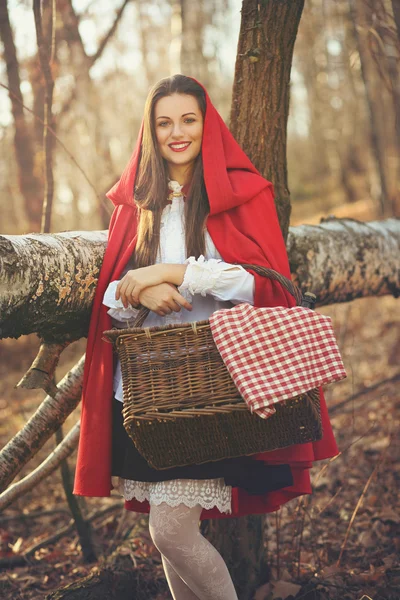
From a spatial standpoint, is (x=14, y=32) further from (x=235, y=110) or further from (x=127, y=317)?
(x=127, y=317)

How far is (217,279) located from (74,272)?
2.24ft

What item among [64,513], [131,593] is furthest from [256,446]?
[64,513]

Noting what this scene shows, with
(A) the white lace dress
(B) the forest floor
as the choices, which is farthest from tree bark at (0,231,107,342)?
(B) the forest floor

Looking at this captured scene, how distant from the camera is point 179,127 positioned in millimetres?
2807

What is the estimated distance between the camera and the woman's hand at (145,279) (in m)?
2.53

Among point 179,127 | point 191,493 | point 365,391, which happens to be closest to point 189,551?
point 191,493

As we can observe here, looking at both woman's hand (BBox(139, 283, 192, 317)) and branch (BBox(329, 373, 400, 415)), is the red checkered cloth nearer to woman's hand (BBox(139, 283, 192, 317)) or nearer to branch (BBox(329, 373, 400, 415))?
woman's hand (BBox(139, 283, 192, 317))

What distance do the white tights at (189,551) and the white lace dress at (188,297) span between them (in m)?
0.05

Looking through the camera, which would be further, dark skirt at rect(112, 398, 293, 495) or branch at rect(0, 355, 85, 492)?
branch at rect(0, 355, 85, 492)

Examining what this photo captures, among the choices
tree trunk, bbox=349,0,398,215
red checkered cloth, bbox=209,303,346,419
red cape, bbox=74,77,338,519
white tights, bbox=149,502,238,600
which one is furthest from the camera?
tree trunk, bbox=349,0,398,215

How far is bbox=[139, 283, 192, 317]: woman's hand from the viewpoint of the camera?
2.51 metres

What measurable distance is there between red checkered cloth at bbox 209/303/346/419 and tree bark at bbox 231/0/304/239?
1145mm

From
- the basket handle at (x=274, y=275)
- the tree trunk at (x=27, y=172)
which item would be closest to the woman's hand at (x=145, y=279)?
the basket handle at (x=274, y=275)

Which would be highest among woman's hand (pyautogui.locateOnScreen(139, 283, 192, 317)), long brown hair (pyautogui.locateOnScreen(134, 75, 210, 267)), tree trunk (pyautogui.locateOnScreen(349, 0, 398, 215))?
tree trunk (pyautogui.locateOnScreen(349, 0, 398, 215))
